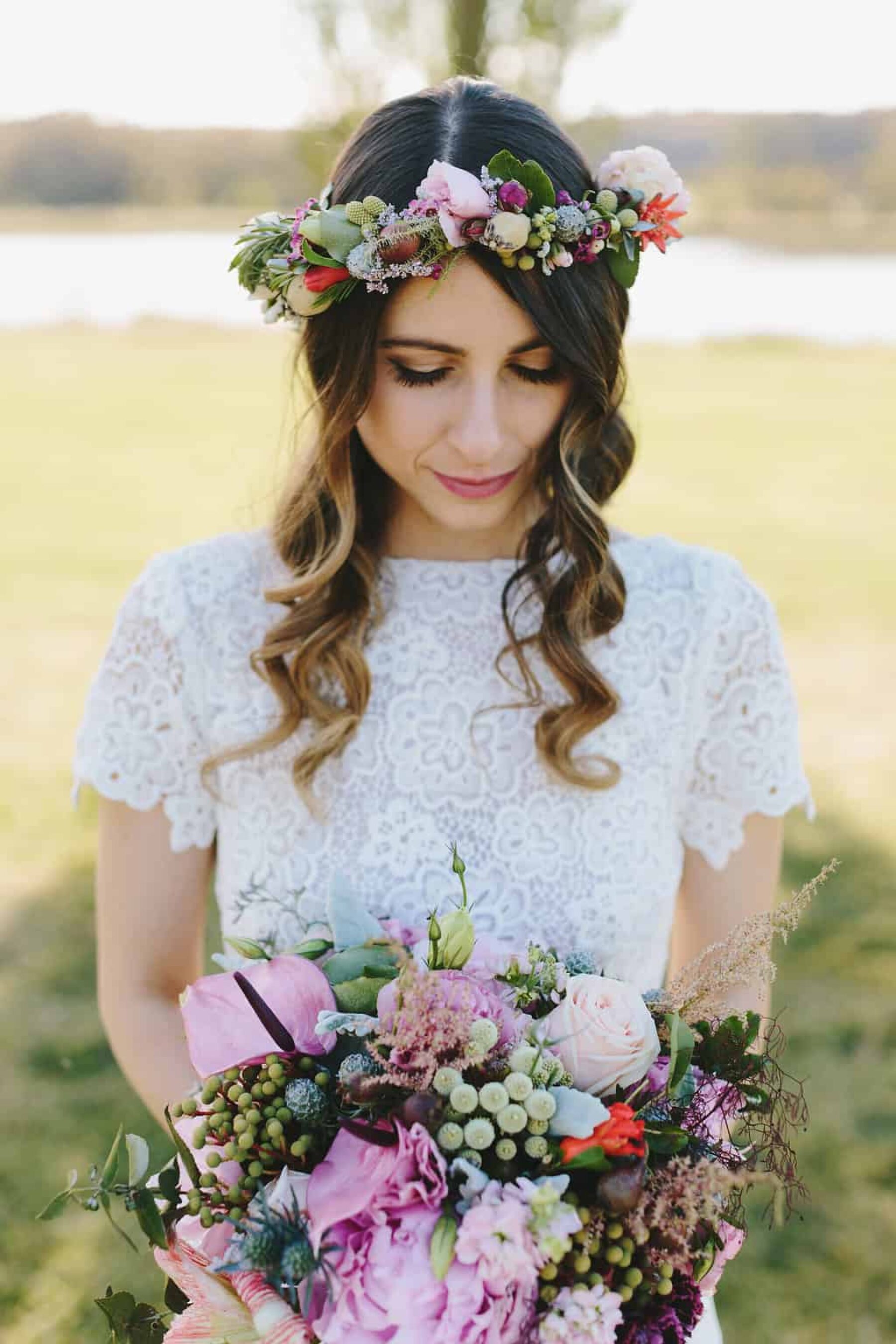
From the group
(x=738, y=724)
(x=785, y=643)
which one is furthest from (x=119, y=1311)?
(x=785, y=643)

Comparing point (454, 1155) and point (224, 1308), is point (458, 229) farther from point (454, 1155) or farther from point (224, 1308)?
point (224, 1308)

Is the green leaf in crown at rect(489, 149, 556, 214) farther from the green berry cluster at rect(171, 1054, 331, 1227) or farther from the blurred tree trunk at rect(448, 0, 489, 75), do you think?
the blurred tree trunk at rect(448, 0, 489, 75)

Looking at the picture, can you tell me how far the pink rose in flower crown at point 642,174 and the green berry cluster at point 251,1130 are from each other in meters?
1.48

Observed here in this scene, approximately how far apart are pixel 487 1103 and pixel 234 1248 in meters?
0.29

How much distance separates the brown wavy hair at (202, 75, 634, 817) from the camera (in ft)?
6.73

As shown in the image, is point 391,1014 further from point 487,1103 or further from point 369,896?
point 369,896

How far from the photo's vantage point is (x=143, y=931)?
232 cm

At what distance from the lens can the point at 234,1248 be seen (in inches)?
52.4

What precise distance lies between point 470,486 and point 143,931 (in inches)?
37.9

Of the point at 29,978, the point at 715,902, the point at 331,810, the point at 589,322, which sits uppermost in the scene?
the point at 589,322

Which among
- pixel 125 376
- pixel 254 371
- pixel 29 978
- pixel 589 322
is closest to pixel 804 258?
pixel 254 371

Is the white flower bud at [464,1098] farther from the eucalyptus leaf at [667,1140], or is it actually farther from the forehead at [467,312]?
the forehead at [467,312]

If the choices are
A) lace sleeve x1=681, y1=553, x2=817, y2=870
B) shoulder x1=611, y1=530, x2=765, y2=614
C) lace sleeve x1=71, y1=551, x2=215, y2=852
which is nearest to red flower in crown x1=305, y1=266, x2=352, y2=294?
lace sleeve x1=71, y1=551, x2=215, y2=852

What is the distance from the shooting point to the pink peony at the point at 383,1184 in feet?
4.29
